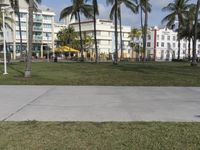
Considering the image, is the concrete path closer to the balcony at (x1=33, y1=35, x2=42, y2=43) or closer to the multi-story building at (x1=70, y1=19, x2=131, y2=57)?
the balcony at (x1=33, y1=35, x2=42, y2=43)

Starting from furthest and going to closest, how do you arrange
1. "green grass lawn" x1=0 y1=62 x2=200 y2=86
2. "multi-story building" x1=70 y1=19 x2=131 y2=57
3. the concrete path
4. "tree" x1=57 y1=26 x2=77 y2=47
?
"multi-story building" x1=70 y1=19 x2=131 y2=57 < "tree" x1=57 y1=26 x2=77 y2=47 < "green grass lawn" x1=0 y1=62 x2=200 y2=86 < the concrete path

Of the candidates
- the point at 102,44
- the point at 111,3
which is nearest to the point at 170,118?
the point at 111,3

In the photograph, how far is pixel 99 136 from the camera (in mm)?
6828

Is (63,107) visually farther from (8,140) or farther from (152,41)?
(152,41)

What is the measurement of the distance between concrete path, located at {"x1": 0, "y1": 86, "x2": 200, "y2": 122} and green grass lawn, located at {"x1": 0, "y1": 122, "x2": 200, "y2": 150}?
0.75m

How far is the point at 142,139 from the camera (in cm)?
662

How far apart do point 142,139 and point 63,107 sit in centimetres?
393

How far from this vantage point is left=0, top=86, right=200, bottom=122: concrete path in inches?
348

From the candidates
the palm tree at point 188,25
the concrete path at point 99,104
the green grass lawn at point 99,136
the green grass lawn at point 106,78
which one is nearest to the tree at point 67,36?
the palm tree at point 188,25

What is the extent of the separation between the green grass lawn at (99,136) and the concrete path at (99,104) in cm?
75

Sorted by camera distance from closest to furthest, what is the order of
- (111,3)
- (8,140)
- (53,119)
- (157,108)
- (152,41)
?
1. (8,140)
2. (53,119)
3. (157,108)
4. (111,3)
5. (152,41)

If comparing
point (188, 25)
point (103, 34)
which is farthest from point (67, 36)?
point (188, 25)

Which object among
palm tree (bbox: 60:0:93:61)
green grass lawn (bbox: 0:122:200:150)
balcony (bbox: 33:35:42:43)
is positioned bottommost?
green grass lawn (bbox: 0:122:200:150)

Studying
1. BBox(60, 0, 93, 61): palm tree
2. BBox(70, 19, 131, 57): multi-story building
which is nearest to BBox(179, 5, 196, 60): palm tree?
BBox(60, 0, 93, 61): palm tree
